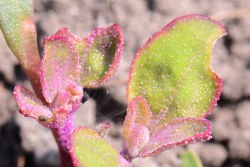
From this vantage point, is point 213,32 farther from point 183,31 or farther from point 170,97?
point 170,97

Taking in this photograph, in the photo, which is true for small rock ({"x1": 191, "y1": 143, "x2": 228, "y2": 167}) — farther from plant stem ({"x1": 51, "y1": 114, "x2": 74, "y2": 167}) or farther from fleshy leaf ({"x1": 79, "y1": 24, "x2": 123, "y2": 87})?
fleshy leaf ({"x1": 79, "y1": 24, "x2": 123, "y2": 87})

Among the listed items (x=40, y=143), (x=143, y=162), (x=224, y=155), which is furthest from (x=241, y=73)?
(x=40, y=143)

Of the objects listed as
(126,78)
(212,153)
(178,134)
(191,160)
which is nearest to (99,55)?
(178,134)

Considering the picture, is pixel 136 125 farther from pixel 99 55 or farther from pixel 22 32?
pixel 22 32

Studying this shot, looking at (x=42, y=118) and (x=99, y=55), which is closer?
(x=42, y=118)

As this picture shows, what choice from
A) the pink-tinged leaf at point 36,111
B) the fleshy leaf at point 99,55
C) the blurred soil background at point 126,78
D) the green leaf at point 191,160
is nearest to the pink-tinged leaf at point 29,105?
the pink-tinged leaf at point 36,111
